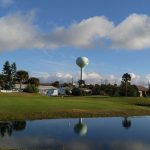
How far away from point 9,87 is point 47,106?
127076mm

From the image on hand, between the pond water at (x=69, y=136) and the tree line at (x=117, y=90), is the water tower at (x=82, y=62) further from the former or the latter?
the pond water at (x=69, y=136)

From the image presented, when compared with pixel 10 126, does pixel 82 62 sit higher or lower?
higher

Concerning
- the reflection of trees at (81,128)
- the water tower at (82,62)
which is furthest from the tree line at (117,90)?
the reflection of trees at (81,128)

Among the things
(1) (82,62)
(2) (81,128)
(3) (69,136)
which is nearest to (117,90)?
(1) (82,62)

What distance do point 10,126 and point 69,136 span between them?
1106 centimetres

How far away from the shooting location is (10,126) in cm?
4959

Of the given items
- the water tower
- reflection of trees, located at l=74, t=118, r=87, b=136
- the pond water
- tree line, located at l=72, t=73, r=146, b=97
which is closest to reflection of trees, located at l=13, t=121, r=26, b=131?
the pond water

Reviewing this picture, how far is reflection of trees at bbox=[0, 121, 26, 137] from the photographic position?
44.3 meters

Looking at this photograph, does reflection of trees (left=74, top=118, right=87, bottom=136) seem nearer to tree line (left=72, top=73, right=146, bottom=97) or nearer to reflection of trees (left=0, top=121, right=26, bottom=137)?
reflection of trees (left=0, top=121, right=26, bottom=137)

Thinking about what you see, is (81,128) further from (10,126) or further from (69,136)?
(10,126)

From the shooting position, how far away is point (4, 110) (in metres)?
61.7

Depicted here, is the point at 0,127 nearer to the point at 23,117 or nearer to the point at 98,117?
the point at 23,117

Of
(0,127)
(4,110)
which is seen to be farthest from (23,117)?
(0,127)

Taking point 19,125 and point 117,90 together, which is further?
point 117,90
